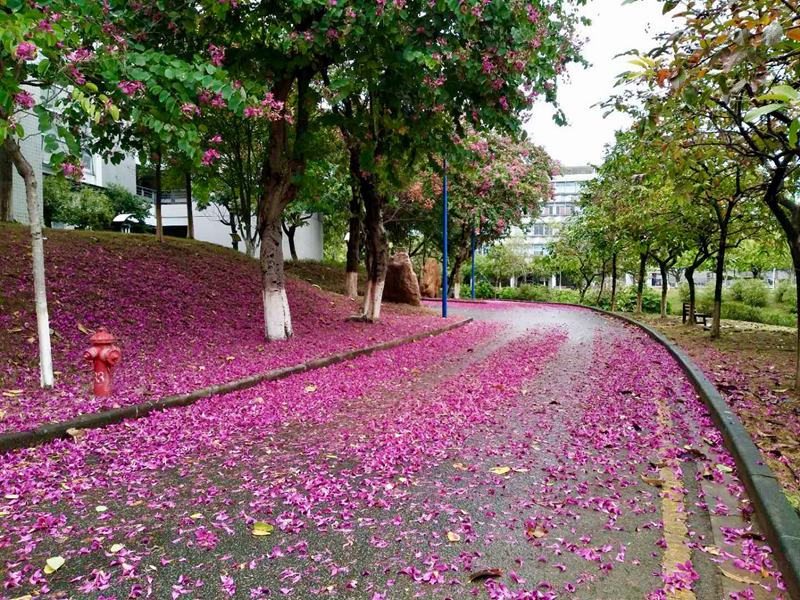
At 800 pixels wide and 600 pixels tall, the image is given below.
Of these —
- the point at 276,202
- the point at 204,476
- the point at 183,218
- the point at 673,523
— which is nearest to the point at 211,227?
the point at 183,218

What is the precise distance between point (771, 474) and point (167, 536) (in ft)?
13.5

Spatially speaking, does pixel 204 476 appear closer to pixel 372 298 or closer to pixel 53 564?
pixel 53 564

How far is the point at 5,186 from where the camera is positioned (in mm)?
13336

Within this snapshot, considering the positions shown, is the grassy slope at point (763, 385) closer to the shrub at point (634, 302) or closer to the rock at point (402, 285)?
the rock at point (402, 285)

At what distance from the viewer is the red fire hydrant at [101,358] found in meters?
6.08

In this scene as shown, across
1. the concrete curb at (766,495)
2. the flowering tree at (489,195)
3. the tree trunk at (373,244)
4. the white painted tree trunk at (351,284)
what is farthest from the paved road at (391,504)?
the flowering tree at (489,195)

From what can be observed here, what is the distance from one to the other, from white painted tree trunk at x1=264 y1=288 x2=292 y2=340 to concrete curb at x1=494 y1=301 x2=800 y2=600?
23.1ft

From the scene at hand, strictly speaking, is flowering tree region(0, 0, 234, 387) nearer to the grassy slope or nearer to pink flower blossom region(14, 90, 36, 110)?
pink flower blossom region(14, 90, 36, 110)

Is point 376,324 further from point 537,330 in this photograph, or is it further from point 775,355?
point 775,355

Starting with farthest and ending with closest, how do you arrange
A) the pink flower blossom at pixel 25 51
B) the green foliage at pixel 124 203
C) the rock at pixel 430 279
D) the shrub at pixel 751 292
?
the rock at pixel 430 279
the shrub at pixel 751 292
the green foliage at pixel 124 203
the pink flower blossom at pixel 25 51

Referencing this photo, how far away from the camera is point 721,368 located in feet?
30.5

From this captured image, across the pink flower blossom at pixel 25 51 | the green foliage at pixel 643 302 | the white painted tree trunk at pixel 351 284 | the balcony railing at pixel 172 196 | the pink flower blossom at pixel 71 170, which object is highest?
the balcony railing at pixel 172 196

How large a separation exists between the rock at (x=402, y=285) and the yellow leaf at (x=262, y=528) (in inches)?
702

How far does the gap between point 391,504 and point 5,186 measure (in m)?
14.0
